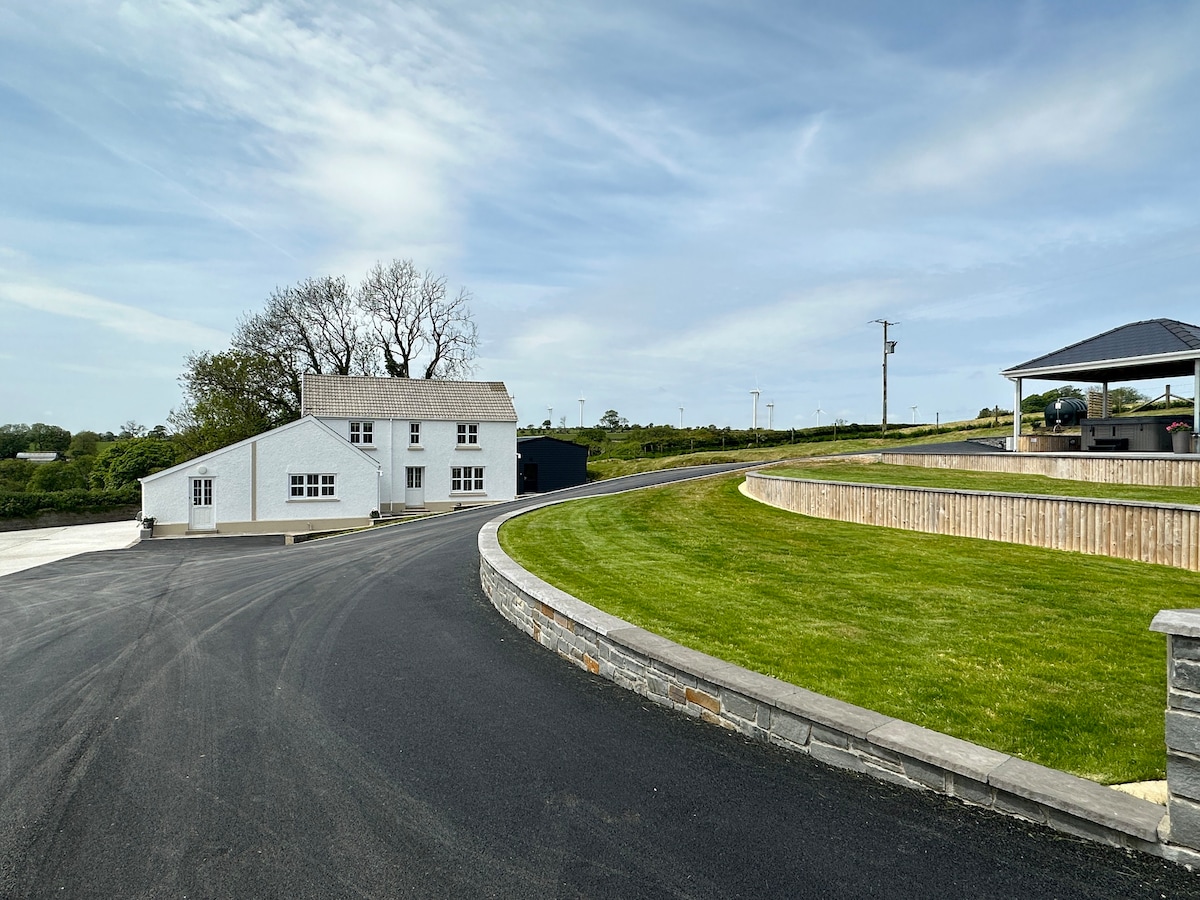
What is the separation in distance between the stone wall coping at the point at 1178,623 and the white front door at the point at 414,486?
112 ft

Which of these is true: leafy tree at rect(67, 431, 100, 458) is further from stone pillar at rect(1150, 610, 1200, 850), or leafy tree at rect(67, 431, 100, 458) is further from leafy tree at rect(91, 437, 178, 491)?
stone pillar at rect(1150, 610, 1200, 850)

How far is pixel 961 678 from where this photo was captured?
521cm

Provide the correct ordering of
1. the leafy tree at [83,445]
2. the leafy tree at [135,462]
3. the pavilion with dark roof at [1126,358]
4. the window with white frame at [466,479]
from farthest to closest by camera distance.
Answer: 1. the leafy tree at [83,445]
2. the leafy tree at [135,462]
3. the window with white frame at [466,479]
4. the pavilion with dark roof at [1126,358]

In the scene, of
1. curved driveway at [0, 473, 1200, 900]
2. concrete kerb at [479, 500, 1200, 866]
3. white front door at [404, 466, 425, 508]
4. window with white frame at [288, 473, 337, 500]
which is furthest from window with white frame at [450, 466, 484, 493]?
concrete kerb at [479, 500, 1200, 866]

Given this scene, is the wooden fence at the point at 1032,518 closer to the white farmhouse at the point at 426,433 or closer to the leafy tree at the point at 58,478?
the white farmhouse at the point at 426,433

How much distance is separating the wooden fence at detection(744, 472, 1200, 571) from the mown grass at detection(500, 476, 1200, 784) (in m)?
0.47

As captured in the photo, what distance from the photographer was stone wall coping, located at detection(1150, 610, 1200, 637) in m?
3.02

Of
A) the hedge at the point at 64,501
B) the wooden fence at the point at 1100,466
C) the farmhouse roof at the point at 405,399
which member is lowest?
the hedge at the point at 64,501

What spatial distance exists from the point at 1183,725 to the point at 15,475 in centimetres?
7359

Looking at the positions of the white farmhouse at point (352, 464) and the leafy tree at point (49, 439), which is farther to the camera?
the leafy tree at point (49, 439)

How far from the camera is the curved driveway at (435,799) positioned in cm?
327

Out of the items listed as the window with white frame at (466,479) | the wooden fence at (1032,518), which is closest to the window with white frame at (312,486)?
the window with white frame at (466,479)

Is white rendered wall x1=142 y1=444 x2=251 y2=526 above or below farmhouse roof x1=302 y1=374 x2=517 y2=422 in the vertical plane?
below

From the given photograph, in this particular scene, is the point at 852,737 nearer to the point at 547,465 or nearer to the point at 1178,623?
the point at 1178,623
